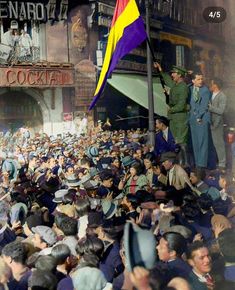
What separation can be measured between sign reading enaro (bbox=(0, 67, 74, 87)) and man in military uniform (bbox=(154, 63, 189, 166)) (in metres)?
1.00

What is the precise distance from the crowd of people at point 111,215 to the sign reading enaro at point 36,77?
0.55 meters

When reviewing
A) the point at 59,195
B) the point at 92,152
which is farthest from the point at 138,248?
the point at 92,152

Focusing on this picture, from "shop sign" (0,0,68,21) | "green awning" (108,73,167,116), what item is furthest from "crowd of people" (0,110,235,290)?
"shop sign" (0,0,68,21)

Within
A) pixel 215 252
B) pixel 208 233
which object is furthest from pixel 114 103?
pixel 215 252

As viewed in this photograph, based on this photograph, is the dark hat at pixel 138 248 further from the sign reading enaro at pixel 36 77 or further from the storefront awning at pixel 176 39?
the storefront awning at pixel 176 39

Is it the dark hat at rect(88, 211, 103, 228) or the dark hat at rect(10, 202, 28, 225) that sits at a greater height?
the dark hat at rect(88, 211, 103, 228)

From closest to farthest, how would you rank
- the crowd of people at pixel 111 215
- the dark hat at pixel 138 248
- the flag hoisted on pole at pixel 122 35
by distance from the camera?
the dark hat at pixel 138 248, the crowd of people at pixel 111 215, the flag hoisted on pole at pixel 122 35

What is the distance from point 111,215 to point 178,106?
166cm

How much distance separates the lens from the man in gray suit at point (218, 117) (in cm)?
599

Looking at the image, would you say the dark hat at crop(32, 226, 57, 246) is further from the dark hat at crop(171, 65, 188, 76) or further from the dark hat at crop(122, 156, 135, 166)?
the dark hat at crop(171, 65, 188, 76)

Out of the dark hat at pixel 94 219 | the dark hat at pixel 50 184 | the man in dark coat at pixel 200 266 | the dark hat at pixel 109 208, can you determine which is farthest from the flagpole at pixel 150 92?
the man in dark coat at pixel 200 266

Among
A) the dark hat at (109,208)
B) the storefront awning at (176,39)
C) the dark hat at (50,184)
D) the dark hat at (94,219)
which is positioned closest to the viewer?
the dark hat at (94,219)

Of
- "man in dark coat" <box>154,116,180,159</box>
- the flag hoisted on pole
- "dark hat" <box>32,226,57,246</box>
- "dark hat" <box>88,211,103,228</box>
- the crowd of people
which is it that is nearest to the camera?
the crowd of people

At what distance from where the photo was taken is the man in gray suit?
19.7ft
